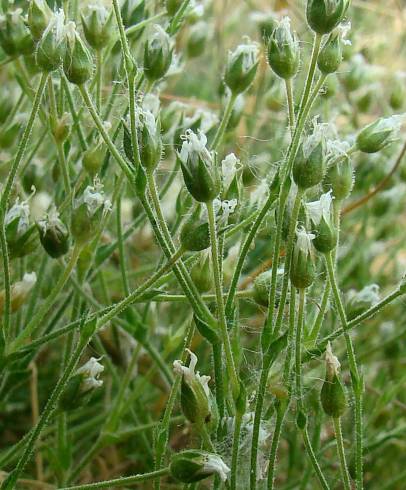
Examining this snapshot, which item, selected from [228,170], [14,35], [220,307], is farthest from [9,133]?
[220,307]

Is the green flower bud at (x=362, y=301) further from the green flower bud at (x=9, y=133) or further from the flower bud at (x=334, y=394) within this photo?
the green flower bud at (x=9, y=133)

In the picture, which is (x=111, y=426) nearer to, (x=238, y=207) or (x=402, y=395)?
(x=238, y=207)

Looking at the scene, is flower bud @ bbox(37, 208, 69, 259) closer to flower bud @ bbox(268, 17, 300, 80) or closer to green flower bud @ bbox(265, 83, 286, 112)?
flower bud @ bbox(268, 17, 300, 80)

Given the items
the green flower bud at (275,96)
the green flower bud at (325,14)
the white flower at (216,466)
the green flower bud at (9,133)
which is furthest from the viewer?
the green flower bud at (275,96)

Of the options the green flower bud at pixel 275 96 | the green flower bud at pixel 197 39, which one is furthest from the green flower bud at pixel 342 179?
the green flower bud at pixel 197 39

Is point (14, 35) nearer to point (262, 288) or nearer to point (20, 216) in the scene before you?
point (20, 216)

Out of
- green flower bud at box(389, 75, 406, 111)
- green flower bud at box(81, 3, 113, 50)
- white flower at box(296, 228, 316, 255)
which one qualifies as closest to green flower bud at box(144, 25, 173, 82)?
green flower bud at box(81, 3, 113, 50)

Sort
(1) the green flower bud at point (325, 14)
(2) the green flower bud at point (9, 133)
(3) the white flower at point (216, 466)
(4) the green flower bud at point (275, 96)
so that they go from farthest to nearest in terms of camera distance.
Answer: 1. (4) the green flower bud at point (275, 96)
2. (2) the green flower bud at point (9, 133)
3. (1) the green flower bud at point (325, 14)
4. (3) the white flower at point (216, 466)
